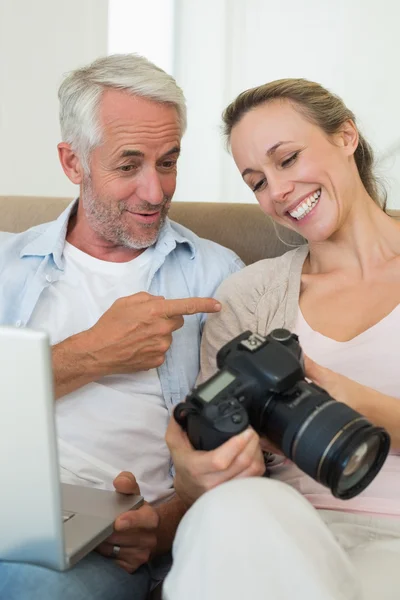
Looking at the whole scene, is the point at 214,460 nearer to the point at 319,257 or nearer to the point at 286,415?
the point at 286,415

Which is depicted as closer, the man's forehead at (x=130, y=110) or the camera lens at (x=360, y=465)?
the camera lens at (x=360, y=465)

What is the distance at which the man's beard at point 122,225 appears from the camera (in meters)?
1.43

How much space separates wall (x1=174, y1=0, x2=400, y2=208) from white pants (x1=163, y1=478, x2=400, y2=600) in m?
1.72

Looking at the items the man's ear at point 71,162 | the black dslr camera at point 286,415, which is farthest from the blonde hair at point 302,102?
the black dslr camera at point 286,415

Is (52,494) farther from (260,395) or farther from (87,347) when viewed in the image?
(87,347)

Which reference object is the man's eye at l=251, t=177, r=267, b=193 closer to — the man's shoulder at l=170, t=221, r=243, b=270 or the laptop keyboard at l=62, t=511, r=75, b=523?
the man's shoulder at l=170, t=221, r=243, b=270

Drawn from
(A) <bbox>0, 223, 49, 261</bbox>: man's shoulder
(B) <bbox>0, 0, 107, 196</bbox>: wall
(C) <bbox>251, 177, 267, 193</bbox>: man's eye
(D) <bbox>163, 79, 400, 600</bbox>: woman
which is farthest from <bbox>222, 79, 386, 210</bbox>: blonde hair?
(B) <bbox>0, 0, 107, 196</bbox>: wall

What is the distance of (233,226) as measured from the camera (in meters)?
1.64

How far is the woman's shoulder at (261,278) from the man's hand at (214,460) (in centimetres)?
42

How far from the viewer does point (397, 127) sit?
2.43m

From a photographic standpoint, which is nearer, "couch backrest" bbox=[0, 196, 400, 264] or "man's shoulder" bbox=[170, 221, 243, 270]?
"man's shoulder" bbox=[170, 221, 243, 270]

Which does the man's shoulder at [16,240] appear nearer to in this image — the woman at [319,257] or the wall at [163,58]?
the woman at [319,257]

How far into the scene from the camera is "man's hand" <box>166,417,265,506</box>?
88cm

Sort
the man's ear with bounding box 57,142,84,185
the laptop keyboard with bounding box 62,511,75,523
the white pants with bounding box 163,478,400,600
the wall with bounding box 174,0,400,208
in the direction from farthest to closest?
the wall with bounding box 174,0,400,208, the man's ear with bounding box 57,142,84,185, the laptop keyboard with bounding box 62,511,75,523, the white pants with bounding box 163,478,400,600
